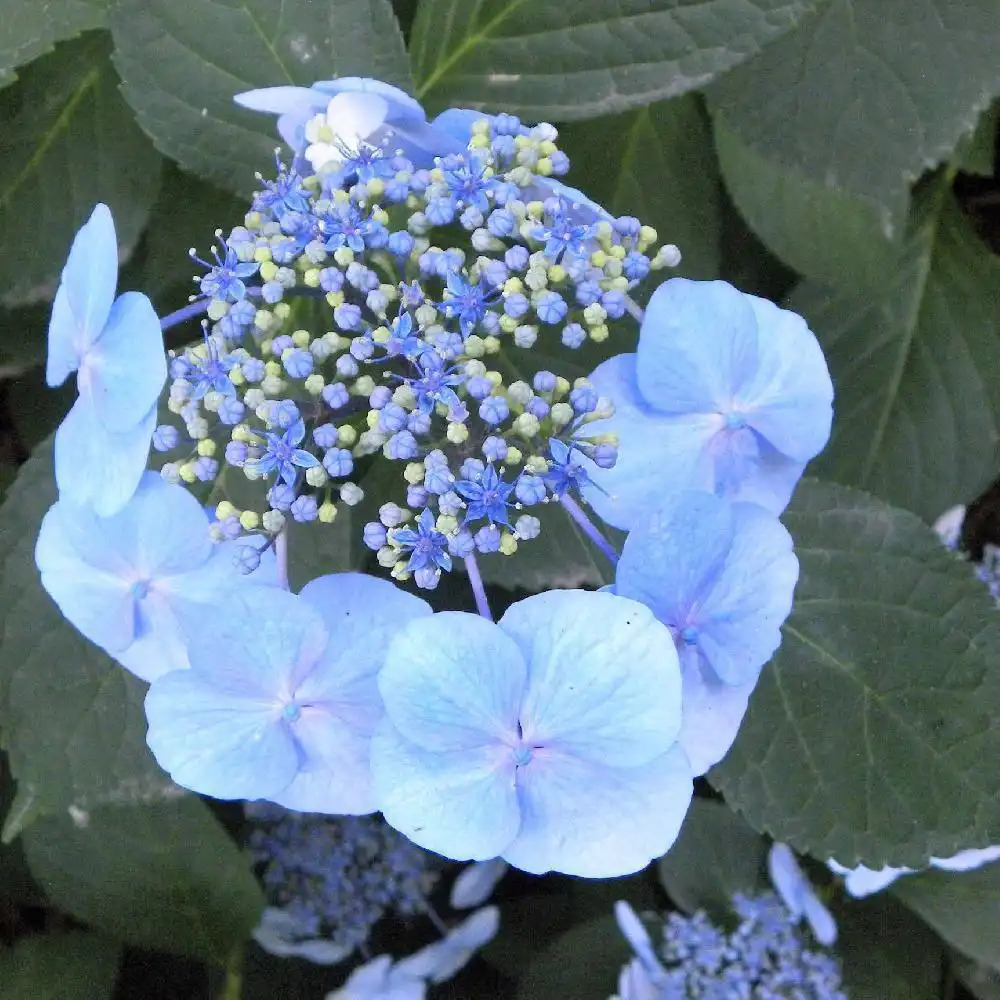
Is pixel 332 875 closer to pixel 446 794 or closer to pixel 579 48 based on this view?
pixel 446 794

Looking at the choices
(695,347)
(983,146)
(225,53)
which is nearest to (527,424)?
(695,347)

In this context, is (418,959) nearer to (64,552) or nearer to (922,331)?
(64,552)

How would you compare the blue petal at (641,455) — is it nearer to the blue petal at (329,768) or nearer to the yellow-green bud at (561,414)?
the yellow-green bud at (561,414)

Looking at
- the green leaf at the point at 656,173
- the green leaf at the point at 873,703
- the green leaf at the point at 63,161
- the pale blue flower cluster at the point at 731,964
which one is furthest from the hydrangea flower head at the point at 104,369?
the pale blue flower cluster at the point at 731,964

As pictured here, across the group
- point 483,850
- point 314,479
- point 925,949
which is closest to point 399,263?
A: point 314,479

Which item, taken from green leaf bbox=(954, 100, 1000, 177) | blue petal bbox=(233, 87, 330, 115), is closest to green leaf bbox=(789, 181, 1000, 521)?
green leaf bbox=(954, 100, 1000, 177)

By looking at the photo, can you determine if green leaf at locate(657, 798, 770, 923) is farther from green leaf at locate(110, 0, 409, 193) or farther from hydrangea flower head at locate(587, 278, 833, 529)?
green leaf at locate(110, 0, 409, 193)
